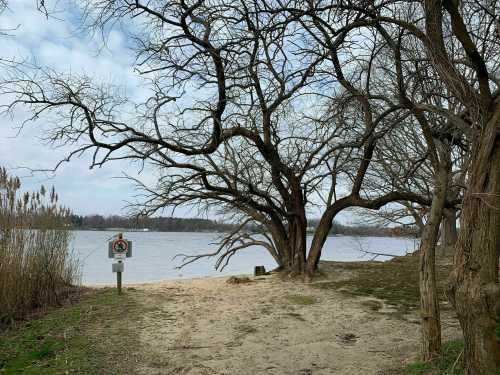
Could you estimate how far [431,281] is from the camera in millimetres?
5480

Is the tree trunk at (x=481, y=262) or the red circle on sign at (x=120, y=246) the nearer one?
the tree trunk at (x=481, y=262)

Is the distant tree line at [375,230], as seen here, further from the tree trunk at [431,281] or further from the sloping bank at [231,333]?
the tree trunk at [431,281]

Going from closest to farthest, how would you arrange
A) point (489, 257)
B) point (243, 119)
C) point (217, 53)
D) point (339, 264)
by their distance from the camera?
point (489, 257) < point (217, 53) < point (243, 119) < point (339, 264)

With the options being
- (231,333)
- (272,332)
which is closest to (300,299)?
(272,332)

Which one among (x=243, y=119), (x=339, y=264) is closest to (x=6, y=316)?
(x=243, y=119)

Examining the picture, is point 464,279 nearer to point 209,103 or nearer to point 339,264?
point 209,103

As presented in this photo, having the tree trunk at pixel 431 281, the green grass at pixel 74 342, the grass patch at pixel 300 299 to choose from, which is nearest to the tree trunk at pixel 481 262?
the tree trunk at pixel 431 281

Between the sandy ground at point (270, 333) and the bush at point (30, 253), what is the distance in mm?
1677

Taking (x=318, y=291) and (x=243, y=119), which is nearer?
(x=318, y=291)

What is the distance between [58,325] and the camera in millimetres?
7594

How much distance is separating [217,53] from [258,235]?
7.97 m

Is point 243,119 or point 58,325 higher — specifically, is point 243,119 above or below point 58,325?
above

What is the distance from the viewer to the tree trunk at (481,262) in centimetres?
424

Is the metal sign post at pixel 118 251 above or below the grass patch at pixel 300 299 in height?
above
